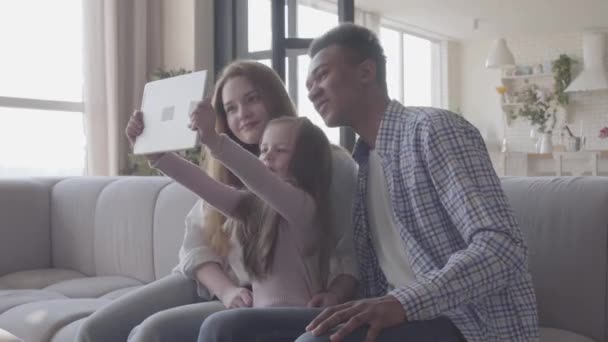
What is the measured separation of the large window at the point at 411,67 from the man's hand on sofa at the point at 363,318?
7399mm

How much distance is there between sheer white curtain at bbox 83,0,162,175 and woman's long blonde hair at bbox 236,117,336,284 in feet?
11.7

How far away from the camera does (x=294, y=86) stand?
177 inches

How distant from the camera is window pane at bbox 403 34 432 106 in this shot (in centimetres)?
916

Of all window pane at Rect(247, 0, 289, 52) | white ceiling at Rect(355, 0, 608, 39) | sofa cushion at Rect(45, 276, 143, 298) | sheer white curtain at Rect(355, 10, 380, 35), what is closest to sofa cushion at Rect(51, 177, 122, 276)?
sofa cushion at Rect(45, 276, 143, 298)

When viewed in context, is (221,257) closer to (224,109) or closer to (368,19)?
(224,109)

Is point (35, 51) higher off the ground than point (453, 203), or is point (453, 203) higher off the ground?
point (35, 51)

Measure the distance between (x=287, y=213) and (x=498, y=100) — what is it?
28.6 feet

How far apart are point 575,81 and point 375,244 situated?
7.85 m

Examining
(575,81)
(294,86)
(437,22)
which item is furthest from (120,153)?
(575,81)

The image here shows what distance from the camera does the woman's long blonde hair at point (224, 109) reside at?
1654 millimetres

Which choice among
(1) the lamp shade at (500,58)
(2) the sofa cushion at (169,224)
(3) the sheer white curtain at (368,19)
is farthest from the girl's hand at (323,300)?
(1) the lamp shade at (500,58)

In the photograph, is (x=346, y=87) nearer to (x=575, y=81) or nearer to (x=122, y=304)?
(x=122, y=304)

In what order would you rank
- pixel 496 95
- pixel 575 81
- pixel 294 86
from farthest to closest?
pixel 496 95
pixel 575 81
pixel 294 86

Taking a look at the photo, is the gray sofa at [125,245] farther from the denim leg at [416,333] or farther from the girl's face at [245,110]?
the girl's face at [245,110]
